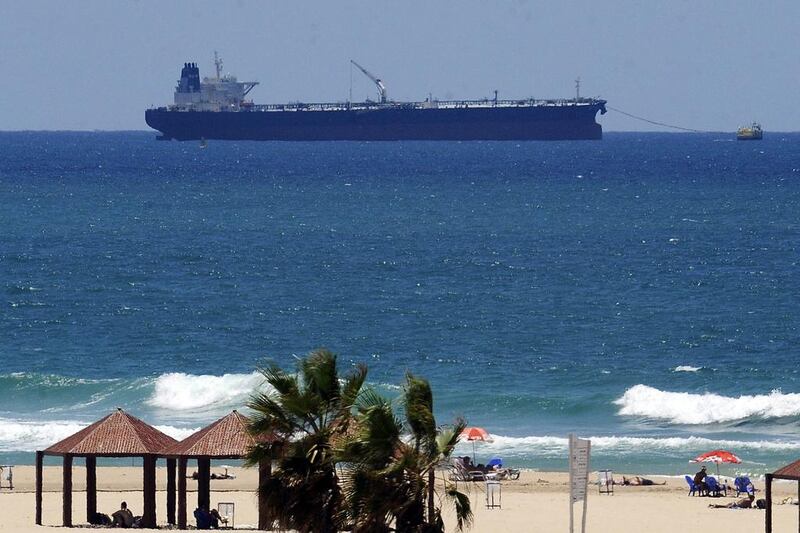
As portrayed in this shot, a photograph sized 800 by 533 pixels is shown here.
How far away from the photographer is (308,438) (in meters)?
16.7

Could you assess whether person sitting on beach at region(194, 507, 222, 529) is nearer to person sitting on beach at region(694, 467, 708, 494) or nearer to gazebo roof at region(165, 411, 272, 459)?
gazebo roof at region(165, 411, 272, 459)

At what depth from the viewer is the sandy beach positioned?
74.1 ft

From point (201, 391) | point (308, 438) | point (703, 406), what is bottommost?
point (308, 438)

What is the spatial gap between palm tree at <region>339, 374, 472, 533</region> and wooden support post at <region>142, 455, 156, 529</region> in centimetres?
640

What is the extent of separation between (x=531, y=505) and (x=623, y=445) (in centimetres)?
748

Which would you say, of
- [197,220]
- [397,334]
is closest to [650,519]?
[397,334]

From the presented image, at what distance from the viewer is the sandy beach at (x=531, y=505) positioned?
22594 millimetres

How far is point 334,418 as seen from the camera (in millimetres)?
16797

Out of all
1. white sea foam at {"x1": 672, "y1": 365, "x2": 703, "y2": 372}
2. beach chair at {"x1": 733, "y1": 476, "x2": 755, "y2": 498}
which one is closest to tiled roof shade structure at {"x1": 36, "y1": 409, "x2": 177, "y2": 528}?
beach chair at {"x1": 733, "y1": 476, "x2": 755, "y2": 498}

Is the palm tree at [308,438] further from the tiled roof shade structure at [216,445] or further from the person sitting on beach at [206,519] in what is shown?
the person sitting on beach at [206,519]

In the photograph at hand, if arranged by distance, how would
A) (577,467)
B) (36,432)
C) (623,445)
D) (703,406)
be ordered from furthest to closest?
(703,406) < (36,432) < (623,445) < (577,467)

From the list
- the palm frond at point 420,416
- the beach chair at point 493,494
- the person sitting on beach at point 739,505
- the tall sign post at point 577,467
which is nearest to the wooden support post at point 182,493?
the beach chair at point 493,494

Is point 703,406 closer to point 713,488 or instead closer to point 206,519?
point 713,488

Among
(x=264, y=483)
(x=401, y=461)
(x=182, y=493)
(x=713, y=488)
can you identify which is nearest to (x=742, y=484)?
(x=713, y=488)
